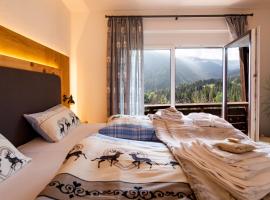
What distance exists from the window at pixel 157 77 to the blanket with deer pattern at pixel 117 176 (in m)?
2.80

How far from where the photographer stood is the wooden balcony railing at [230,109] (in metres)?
3.80

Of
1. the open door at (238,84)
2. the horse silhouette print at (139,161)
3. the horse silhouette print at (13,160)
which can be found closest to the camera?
the horse silhouette print at (139,161)

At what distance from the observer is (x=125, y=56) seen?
154 inches

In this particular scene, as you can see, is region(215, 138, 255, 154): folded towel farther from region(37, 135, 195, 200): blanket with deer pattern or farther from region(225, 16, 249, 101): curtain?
region(225, 16, 249, 101): curtain

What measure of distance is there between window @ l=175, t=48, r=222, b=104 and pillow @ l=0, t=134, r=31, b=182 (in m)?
3.22

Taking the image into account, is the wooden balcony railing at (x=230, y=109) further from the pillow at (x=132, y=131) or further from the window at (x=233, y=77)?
the pillow at (x=132, y=131)

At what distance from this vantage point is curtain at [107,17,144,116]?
3.91m

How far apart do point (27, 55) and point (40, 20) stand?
55 centimetres

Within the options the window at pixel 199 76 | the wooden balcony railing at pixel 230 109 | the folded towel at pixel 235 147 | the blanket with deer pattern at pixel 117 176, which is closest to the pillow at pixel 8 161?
the blanket with deer pattern at pixel 117 176

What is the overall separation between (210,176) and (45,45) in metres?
2.39

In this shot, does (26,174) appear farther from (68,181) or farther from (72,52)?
(72,52)

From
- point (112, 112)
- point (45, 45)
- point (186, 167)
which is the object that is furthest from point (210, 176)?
point (112, 112)

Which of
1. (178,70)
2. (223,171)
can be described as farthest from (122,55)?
(223,171)

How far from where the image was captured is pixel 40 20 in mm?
2627
